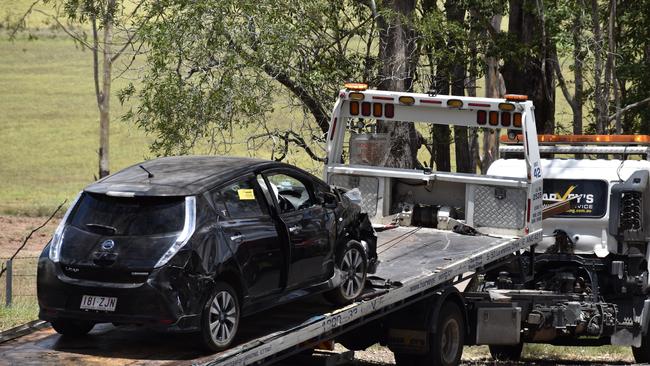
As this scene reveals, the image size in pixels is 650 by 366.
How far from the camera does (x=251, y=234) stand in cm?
934

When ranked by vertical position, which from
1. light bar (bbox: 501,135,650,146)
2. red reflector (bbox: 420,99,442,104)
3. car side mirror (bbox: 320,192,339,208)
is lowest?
car side mirror (bbox: 320,192,339,208)

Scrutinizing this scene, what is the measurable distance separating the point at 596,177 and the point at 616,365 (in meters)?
2.39

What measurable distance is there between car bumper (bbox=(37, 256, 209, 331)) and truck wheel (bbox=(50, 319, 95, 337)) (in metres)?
0.44

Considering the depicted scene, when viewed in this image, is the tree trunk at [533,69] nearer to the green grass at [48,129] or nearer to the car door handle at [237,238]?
the car door handle at [237,238]

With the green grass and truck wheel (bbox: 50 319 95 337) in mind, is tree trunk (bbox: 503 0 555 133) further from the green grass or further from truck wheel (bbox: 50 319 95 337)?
the green grass

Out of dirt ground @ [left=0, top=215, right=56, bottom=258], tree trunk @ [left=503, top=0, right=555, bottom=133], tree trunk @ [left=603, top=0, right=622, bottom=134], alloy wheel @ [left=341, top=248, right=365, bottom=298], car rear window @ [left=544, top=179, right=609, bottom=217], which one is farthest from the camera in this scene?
dirt ground @ [left=0, top=215, right=56, bottom=258]

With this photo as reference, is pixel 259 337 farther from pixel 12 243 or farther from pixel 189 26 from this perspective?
pixel 12 243

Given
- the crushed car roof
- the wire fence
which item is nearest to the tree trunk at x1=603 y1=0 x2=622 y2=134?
the wire fence

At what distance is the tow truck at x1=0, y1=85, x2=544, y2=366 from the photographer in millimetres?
11500

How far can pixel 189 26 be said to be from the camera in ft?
65.6

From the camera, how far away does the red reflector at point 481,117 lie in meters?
12.9

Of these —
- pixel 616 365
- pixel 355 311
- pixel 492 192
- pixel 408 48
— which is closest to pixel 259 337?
pixel 355 311

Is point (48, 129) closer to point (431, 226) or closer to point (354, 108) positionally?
point (354, 108)

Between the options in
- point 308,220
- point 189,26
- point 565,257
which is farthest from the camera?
point 189,26
